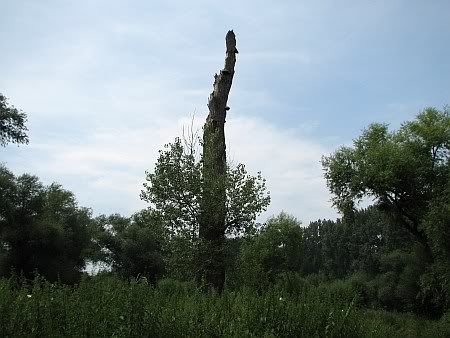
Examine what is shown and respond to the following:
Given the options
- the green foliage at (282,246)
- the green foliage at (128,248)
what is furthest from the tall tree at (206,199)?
the green foliage at (128,248)

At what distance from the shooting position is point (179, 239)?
61.3 feet

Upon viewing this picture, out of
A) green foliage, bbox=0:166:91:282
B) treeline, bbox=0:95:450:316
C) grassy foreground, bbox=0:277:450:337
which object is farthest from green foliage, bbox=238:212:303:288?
grassy foreground, bbox=0:277:450:337

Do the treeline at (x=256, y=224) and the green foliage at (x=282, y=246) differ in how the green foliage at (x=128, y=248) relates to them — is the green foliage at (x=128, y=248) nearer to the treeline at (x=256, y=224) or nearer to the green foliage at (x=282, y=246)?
the treeline at (x=256, y=224)

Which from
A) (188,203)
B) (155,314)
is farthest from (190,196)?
(155,314)

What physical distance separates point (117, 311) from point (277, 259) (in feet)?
158

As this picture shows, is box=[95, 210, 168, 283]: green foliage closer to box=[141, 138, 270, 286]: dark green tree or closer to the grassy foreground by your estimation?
box=[141, 138, 270, 286]: dark green tree

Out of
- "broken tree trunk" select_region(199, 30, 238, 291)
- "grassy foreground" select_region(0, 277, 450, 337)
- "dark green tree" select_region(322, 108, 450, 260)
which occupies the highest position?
"dark green tree" select_region(322, 108, 450, 260)

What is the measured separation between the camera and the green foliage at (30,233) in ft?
155

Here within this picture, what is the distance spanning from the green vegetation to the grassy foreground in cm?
2

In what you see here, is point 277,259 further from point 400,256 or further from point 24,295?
point 24,295

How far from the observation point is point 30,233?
47.2m

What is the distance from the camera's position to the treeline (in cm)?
1883

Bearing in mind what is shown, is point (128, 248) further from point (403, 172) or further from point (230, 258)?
point (230, 258)

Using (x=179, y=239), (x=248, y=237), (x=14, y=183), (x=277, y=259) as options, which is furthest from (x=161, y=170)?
(x=277, y=259)
